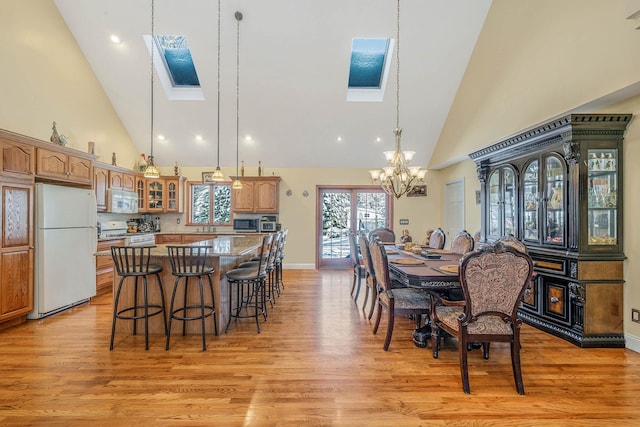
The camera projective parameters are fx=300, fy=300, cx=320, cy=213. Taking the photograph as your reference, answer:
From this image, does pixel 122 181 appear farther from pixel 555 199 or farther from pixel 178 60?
pixel 555 199

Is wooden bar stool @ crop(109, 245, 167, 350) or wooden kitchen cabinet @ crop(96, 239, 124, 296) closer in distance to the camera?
wooden bar stool @ crop(109, 245, 167, 350)

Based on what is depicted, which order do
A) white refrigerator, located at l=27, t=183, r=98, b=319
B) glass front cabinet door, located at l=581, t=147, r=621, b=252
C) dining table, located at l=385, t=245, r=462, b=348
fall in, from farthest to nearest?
white refrigerator, located at l=27, t=183, r=98, b=319 → glass front cabinet door, located at l=581, t=147, r=621, b=252 → dining table, located at l=385, t=245, r=462, b=348

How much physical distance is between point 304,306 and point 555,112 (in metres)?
3.92

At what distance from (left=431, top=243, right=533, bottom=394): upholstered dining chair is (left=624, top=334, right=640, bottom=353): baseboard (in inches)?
65.0

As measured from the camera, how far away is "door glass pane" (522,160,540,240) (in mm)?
3563

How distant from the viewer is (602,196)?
3002 millimetres

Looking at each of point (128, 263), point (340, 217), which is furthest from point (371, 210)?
point (128, 263)

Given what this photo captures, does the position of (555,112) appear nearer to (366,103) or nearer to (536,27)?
(536,27)

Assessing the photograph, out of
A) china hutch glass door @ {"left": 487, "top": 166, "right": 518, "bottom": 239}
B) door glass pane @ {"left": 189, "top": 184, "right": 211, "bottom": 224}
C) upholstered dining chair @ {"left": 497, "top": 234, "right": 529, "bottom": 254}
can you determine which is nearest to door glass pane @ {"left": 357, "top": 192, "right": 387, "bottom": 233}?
china hutch glass door @ {"left": 487, "top": 166, "right": 518, "bottom": 239}

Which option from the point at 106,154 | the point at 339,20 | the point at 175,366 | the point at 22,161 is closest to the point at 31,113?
the point at 22,161

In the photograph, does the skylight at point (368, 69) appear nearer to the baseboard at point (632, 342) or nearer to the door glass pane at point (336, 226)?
the door glass pane at point (336, 226)

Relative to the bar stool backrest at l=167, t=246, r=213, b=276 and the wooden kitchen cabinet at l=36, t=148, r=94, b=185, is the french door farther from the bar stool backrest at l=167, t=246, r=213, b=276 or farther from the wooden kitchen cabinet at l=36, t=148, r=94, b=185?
the wooden kitchen cabinet at l=36, t=148, r=94, b=185

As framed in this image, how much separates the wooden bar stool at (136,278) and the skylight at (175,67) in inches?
146

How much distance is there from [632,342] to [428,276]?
221 centimetres
